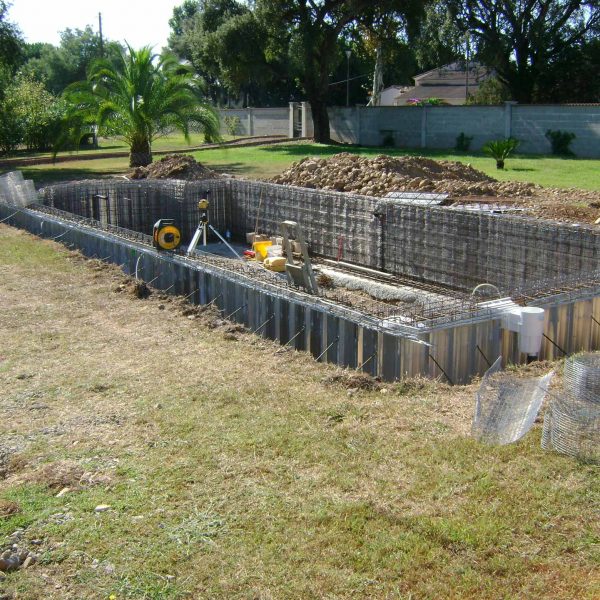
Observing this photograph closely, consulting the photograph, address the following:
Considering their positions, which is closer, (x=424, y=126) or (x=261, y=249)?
(x=261, y=249)

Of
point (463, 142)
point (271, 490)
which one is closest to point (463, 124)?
point (463, 142)

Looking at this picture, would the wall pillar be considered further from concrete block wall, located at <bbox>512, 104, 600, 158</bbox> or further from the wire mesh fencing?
the wire mesh fencing

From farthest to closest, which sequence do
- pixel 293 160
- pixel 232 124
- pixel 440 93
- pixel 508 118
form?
1. pixel 440 93
2. pixel 232 124
3. pixel 508 118
4. pixel 293 160

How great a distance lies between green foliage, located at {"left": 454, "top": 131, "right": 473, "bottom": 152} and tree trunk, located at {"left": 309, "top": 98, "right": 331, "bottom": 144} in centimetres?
707

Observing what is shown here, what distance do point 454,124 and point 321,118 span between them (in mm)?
7119

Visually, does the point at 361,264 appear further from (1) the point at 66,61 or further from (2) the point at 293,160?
(1) the point at 66,61

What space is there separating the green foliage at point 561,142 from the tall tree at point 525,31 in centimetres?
948

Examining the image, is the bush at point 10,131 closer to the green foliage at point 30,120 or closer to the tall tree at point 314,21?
the green foliage at point 30,120

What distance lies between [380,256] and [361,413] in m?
10.6

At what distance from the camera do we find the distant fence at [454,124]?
3141 centimetres

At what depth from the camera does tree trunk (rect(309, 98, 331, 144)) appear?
3941 cm

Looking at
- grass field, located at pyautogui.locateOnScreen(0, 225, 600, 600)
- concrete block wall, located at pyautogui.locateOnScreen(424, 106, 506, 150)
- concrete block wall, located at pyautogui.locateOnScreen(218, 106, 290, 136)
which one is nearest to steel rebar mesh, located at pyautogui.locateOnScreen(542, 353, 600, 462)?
grass field, located at pyautogui.locateOnScreen(0, 225, 600, 600)

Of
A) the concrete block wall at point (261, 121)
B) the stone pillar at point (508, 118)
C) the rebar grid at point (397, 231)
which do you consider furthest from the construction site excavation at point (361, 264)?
the concrete block wall at point (261, 121)

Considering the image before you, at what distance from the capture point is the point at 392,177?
67.3 feet
